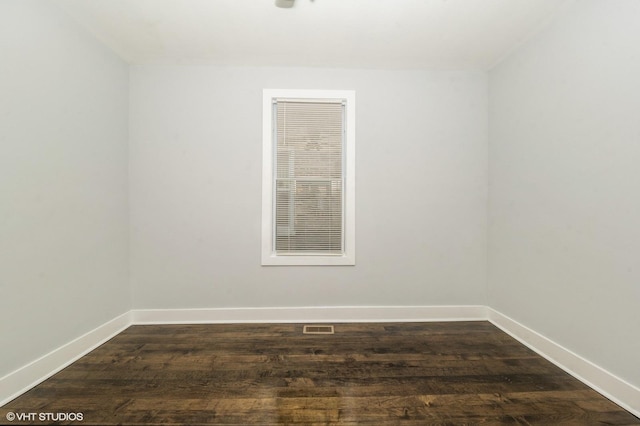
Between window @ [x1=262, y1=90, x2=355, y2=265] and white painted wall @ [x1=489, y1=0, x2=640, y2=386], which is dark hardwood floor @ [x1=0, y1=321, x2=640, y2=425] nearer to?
→ white painted wall @ [x1=489, y1=0, x2=640, y2=386]

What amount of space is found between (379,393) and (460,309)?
1.72 metres

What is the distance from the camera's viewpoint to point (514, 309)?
8.95 feet

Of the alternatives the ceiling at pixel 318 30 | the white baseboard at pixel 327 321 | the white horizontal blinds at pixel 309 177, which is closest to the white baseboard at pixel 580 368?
the white baseboard at pixel 327 321

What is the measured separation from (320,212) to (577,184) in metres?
2.19

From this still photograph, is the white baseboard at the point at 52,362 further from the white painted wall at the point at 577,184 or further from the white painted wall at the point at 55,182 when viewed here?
the white painted wall at the point at 577,184

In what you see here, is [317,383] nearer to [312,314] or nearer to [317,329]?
[317,329]

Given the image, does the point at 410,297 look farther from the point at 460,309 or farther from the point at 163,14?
the point at 163,14

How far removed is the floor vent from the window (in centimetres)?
65

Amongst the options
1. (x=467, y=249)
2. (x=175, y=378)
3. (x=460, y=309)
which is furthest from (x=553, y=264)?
(x=175, y=378)

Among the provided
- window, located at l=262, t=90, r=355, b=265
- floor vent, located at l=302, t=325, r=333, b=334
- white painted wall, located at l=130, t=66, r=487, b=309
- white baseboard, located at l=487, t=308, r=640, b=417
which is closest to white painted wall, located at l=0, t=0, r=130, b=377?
white painted wall, located at l=130, t=66, r=487, b=309

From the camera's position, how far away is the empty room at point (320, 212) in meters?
1.80

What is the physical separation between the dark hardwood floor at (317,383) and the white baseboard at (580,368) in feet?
0.22

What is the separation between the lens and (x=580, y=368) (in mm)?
2027

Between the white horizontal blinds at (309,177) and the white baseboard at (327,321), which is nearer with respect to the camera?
the white baseboard at (327,321)
